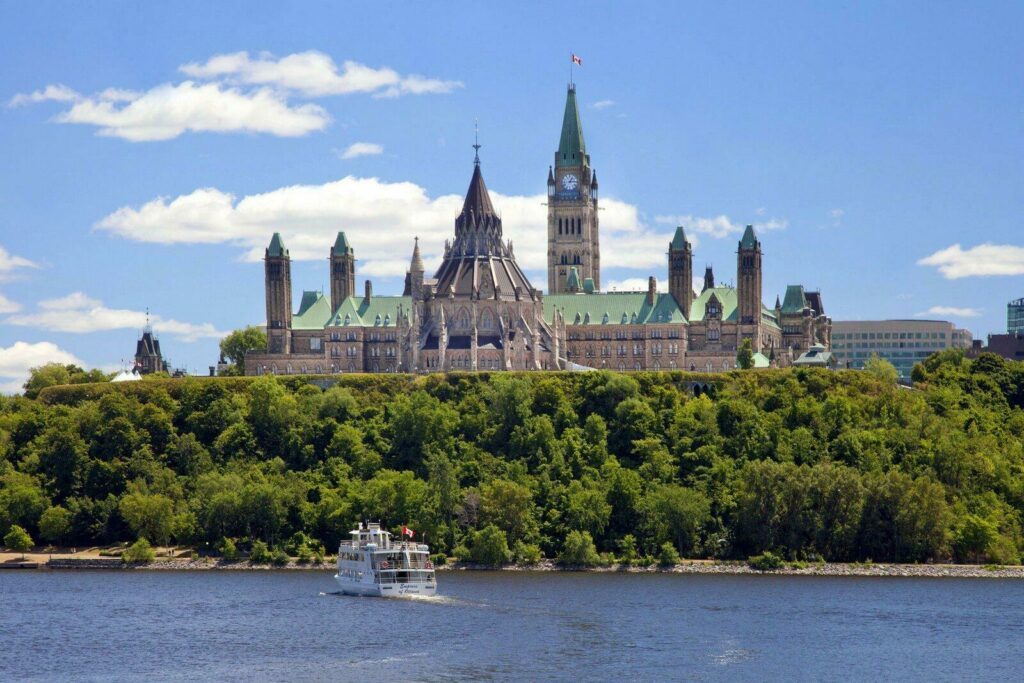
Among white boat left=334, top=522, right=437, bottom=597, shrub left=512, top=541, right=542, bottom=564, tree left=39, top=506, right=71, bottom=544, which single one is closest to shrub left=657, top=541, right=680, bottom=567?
shrub left=512, top=541, right=542, bottom=564

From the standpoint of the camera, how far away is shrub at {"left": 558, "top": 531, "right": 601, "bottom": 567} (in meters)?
161

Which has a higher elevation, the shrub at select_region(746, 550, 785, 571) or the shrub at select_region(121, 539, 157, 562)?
the shrub at select_region(121, 539, 157, 562)

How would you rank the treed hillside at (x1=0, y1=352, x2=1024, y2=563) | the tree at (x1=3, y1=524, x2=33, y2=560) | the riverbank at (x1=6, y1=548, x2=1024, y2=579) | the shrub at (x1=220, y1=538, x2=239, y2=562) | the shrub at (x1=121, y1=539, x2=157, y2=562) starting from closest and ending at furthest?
the riverbank at (x1=6, y1=548, x2=1024, y2=579) < the treed hillside at (x1=0, y1=352, x2=1024, y2=563) < the shrub at (x1=121, y1=539, x2=157, y2=562) < the shrub at (x1=220, y1=538, x2=239, y2=562) < the tree at (x1=3, y1=524, x2=33, y2=560)

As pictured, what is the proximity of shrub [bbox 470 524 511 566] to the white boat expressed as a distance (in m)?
14.2

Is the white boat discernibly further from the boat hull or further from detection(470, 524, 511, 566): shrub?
detection(470, 524, 511, 566): shrub

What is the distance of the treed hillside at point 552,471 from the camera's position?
162 m

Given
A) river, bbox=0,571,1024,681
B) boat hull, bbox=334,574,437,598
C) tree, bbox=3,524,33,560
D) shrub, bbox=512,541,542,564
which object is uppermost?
tree, bbox=3,524,33,560

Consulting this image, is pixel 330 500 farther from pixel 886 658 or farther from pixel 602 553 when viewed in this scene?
pixel 886 658

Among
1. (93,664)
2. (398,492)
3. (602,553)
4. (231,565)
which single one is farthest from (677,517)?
(93,664)

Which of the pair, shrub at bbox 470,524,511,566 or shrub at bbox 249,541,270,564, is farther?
shrub at bbox 249,541,270,564

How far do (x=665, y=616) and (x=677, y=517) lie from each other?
34.5 metres

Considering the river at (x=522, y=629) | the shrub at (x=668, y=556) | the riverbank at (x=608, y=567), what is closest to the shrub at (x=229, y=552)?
the riverbank at (x=608, y=567)

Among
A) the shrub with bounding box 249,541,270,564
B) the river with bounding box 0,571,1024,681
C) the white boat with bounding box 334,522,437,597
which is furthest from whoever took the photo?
the shrub with bounding box 249,541,270,564

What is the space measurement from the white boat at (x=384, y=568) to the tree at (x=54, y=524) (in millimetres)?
37313
